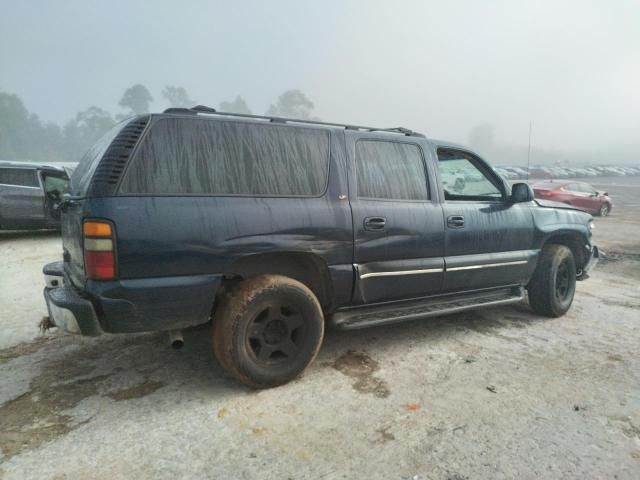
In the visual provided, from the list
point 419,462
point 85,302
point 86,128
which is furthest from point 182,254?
point 86,128

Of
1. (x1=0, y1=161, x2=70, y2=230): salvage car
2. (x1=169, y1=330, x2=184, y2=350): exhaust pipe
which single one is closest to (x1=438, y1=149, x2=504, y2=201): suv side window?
(x1=169, y1=330, x2=184, y2=350): exhaust pipe

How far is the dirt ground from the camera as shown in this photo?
2166 mm

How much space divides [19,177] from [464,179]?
9104 mm

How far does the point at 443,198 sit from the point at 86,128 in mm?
119254

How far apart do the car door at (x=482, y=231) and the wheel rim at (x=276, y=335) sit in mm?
1421

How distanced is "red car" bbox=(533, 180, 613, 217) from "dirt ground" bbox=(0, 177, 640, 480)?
45.2ft

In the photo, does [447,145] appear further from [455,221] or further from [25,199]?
[25,199]

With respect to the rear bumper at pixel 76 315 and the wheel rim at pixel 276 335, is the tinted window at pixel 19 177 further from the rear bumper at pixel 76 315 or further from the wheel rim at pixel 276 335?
the wheel rim at pixel 276 335

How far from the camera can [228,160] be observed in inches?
110

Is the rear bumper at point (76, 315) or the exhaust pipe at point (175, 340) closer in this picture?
the rear bumper at point (76, 315)

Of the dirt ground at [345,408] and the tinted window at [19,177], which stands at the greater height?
the tinted window at [19,177]

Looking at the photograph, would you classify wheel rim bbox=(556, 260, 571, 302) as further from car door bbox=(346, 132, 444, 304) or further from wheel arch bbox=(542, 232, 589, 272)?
car door bbox=(346, 132, 444, 304)

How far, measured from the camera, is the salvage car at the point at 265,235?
2490mm

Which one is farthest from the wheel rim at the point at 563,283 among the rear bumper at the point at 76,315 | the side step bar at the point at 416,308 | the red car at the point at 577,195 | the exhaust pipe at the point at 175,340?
the red car at the point at 577,195
